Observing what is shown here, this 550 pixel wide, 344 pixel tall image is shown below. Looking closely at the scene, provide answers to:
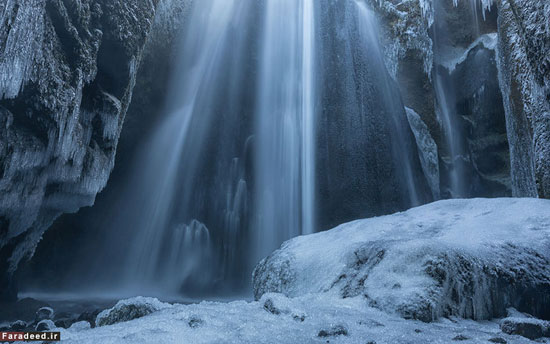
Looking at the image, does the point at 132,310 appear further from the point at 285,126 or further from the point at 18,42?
the point at 285,126

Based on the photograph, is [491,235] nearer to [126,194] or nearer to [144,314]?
[144,314]

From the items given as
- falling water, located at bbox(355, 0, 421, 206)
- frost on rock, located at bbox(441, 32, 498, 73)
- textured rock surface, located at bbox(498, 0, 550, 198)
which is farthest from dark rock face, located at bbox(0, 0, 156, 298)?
frost on rock, located at bbox(441, 32, 498, 73)

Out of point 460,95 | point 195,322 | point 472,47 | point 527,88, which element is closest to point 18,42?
point 195,322

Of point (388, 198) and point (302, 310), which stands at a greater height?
point (388, 198)

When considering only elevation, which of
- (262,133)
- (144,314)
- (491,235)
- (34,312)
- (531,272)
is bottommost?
(34,312)

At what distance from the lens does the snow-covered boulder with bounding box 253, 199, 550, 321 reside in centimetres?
391

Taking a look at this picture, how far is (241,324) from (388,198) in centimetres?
1343

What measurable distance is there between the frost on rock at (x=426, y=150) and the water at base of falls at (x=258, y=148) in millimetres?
594

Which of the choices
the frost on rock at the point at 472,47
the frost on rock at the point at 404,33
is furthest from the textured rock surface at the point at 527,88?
the frost on rock at the point at 472,47

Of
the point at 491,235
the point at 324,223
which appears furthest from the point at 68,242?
the point at 491,235

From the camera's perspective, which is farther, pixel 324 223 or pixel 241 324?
pixel 324 223

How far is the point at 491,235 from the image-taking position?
498cm

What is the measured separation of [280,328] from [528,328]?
7.33 feet

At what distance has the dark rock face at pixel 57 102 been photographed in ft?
20.5
